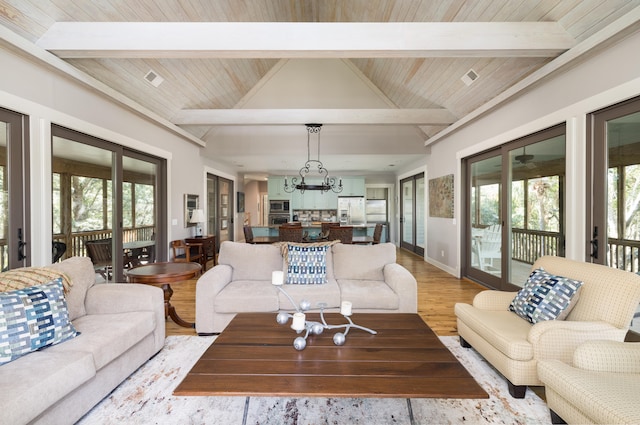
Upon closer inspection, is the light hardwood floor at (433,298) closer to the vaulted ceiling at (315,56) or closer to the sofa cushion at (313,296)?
the sofa cushion at (313,296)

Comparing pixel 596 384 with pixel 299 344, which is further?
pixel 299 344

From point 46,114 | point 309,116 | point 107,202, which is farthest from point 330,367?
point 309,116

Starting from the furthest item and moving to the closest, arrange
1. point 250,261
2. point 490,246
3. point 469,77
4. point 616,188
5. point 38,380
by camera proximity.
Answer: point 490,246 → point 469,77 → point 250,261 → point 616,188 → point 38,380

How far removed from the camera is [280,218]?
30.2ft

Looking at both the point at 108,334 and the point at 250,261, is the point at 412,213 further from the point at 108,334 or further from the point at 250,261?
the point at 108,334

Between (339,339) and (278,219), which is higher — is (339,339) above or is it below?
below

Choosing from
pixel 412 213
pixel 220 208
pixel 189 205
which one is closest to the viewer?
pixel 189 205

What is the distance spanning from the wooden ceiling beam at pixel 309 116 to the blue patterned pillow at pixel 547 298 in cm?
356

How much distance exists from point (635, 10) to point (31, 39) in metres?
4.96

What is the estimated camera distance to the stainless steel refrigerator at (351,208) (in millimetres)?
9219

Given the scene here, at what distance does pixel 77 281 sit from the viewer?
2.21 meters

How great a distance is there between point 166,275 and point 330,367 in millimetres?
1810

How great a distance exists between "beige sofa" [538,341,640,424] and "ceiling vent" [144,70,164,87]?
16.5 ft

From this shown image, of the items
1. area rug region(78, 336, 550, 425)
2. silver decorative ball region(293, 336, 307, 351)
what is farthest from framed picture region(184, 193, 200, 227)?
silver decorative ball region(293, 336, 307, 351)
